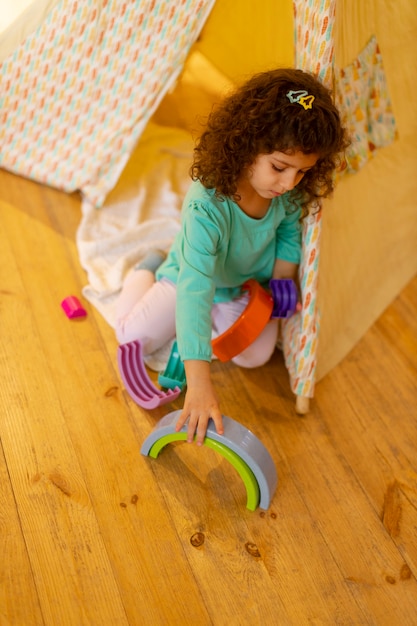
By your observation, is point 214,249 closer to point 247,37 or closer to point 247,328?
point 247,328

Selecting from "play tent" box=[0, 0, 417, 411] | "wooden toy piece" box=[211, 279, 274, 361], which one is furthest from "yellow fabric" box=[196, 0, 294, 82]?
"wooden toy piece" box=[211, 279, 274, 361]

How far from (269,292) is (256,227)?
0.66 ft

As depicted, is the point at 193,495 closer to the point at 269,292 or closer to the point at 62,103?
the point at 269,292

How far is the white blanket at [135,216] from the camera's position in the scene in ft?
5.44

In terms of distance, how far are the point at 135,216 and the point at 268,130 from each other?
2.52ft

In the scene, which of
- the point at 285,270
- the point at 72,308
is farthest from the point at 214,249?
the point at 72,308

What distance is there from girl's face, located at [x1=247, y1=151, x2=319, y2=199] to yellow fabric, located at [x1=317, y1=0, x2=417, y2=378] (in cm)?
18

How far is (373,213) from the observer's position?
5.16ft

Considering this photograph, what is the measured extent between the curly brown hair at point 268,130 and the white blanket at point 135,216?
0.49 m

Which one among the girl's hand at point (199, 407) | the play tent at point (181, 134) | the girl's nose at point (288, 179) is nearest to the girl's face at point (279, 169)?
the girl's nose at point (288, 179)

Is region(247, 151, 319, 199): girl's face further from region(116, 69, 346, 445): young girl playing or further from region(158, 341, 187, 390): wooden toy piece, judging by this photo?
region(158, 341, 187, 390): wooden toy piece

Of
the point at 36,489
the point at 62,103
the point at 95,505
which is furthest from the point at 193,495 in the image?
the point at 62,103

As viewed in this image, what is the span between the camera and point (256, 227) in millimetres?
1321

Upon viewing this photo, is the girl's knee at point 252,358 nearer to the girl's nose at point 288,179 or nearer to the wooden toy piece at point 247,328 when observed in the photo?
the wooden toy piece at point 247,328
